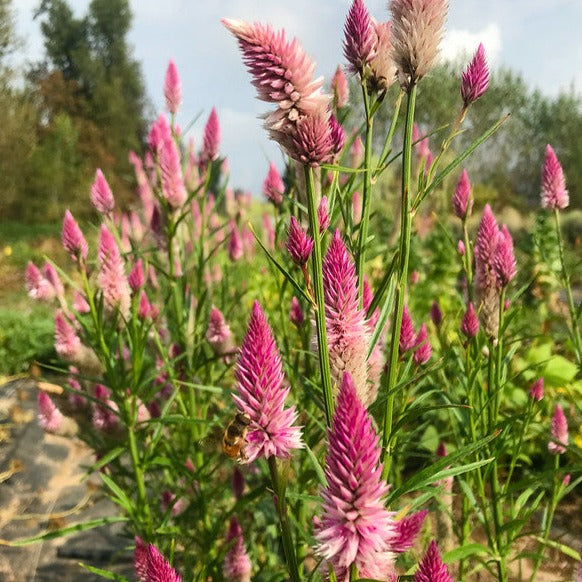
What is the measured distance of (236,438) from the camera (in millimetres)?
953

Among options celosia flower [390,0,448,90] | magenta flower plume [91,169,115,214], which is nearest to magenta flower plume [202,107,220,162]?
magenta flower plume [91,169,115,214]

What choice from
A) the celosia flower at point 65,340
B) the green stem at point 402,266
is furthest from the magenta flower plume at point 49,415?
the green stem at point 402,266

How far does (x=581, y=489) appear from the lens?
3.43m

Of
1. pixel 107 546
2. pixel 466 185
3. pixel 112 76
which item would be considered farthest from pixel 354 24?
pixel 112 76

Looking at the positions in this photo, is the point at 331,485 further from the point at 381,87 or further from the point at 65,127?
the point at 65,127

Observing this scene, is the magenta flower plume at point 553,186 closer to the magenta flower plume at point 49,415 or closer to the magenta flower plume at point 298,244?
the magenta flower plume at point 298,244

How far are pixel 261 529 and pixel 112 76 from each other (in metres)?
34.0

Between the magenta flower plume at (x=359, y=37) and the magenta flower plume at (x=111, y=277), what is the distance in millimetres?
1046

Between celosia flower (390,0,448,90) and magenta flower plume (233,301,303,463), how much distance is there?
459 mm

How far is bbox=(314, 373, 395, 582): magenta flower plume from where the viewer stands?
2.21ft

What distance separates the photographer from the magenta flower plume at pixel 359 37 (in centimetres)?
105

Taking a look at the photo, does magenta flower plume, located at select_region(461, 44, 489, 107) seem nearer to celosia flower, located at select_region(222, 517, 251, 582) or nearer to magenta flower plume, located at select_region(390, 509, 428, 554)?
magenta flower plume, located at select_region(390, 509, 428, 554)

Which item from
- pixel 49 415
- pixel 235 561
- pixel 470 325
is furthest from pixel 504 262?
pixel 49 415

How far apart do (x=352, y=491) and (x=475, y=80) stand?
78 centimetres
